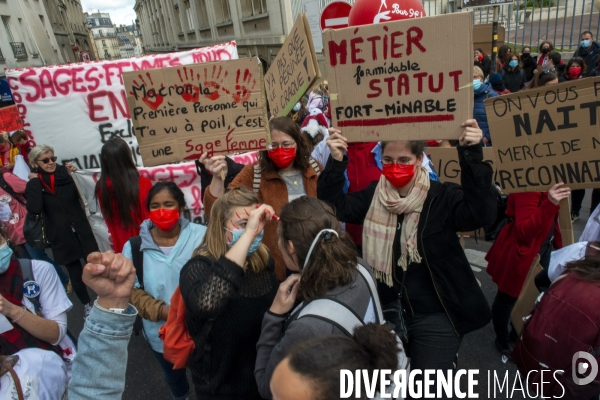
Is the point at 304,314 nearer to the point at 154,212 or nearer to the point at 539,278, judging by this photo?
the point at 154,212

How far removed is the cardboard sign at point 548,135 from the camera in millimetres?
1974

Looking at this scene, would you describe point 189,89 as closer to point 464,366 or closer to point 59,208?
point 59,208

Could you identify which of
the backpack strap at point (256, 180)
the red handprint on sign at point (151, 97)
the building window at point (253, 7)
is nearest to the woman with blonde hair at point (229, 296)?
the backpack strap at point (256, 180)

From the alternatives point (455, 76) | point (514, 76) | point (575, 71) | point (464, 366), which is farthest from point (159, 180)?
point (514, 76)

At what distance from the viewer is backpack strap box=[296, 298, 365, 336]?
138cm

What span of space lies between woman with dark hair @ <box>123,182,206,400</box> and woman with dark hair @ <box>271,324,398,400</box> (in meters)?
1.42

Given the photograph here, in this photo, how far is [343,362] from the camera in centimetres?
108

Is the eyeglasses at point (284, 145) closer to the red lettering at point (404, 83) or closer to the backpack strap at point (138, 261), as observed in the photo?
the red lettering at point (404, 83)

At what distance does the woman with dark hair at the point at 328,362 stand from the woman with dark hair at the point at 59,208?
338 cm

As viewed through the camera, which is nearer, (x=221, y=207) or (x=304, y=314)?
(x=304, y=314)

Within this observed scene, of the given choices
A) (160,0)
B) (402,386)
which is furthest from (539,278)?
(160,0)

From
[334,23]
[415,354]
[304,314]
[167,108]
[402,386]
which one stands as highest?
[334,23]

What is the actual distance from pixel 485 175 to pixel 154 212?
1909mm

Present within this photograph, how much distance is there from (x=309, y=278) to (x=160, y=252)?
1.23 metres
